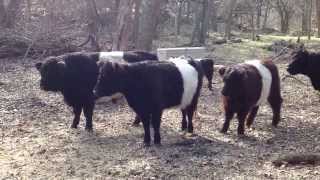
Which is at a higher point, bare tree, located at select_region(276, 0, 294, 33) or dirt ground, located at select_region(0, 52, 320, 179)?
bare tree, located at select_region(276, 0, 294, 33)

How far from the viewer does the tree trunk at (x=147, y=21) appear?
14.9 meters

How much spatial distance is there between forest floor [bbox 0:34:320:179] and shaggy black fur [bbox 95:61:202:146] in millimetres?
585

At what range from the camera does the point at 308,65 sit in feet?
37.6

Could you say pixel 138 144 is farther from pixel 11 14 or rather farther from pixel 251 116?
pixel 11 14

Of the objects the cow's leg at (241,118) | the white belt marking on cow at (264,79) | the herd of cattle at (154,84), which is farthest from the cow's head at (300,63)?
the cow's leg at (241,118)

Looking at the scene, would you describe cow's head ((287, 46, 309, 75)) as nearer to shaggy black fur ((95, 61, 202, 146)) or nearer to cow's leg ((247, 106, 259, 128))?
cow's leg ((247, 106, 259, 128))

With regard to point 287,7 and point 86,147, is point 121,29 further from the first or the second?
point 287,7

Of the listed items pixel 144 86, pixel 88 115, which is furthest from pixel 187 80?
→ pixel 88 115

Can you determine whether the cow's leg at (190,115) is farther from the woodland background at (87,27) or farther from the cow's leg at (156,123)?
the woodland background at (87,27)

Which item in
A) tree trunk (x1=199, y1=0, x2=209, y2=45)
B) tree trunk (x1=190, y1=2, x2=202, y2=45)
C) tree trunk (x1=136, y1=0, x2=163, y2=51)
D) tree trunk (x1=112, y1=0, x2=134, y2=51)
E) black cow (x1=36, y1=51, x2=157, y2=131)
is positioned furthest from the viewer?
tree trunk (x1=190, y1=2, x2=202, y2=45)

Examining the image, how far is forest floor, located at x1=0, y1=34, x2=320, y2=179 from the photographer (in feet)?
23.7

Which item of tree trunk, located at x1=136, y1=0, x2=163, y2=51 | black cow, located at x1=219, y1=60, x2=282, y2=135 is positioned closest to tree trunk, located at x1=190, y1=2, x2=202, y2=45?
tree trunk, located at x1=136, y1=0, x2=163, y2=51

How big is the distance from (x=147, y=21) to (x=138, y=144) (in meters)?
7.17

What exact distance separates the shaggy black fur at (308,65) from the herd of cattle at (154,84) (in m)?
1.80
